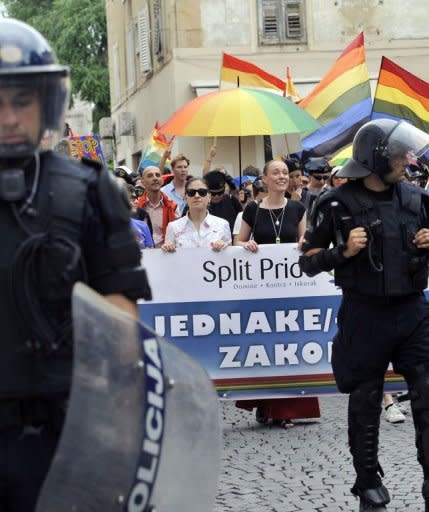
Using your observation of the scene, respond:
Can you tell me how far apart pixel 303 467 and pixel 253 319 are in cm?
171

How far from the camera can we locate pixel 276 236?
10086 millimetres

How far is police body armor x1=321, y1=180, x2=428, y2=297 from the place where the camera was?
256 inches

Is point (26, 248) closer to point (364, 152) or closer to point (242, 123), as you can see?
point (364, 152)

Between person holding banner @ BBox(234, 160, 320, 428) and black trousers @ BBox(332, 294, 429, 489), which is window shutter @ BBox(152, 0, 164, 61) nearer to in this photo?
person holding banner @ BBox(234, 160, 320, 428)

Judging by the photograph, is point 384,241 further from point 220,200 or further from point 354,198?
point 220,200

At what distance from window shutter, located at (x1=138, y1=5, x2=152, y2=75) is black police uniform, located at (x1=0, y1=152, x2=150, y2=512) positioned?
30.8m

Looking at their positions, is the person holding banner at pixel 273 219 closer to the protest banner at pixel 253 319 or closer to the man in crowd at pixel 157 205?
the protest banner at pixel 253 319

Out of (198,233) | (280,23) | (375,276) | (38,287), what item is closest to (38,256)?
(38,287)

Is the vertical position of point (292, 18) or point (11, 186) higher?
point (11, 186)

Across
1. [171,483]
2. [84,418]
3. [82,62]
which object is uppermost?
[84,418]

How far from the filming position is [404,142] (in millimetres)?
6699

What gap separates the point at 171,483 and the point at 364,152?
3.36 m

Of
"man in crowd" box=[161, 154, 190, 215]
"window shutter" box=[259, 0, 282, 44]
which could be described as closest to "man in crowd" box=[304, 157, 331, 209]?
"man in crowd" box=[161, 154, 190, 215]

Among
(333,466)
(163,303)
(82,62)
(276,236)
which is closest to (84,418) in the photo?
(333,466)
